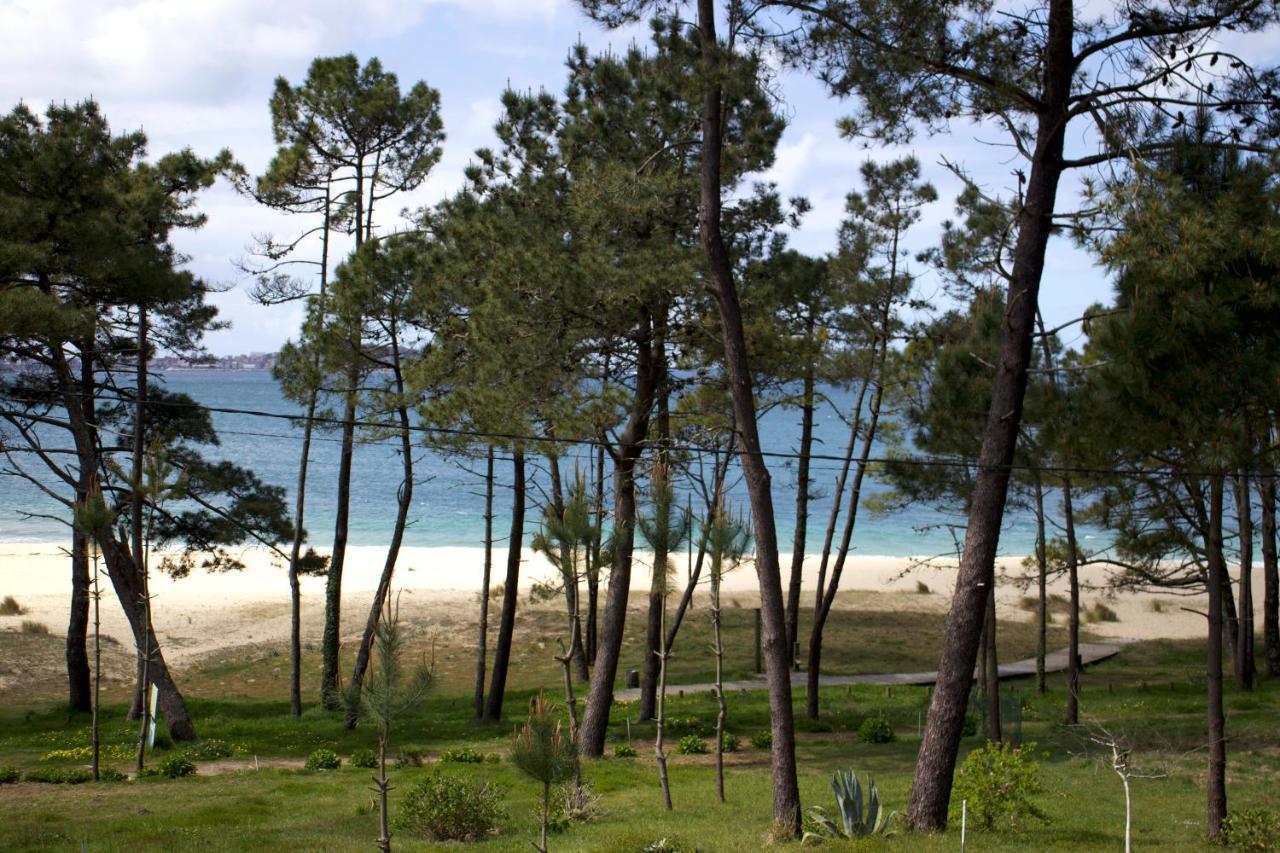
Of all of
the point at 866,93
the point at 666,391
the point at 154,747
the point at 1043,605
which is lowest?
the point at 154,747

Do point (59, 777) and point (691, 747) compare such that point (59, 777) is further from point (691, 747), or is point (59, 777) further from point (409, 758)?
point (691, 747)

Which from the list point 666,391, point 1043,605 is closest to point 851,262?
point 666,391

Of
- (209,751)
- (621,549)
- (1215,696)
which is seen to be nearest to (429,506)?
(209,751)

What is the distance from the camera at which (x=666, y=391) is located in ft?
48.1

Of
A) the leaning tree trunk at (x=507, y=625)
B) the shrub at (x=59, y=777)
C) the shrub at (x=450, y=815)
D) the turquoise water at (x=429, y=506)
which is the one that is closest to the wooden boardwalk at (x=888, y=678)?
the leaning tree trunk at (x=507, y=625)

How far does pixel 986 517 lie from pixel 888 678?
14.5 m

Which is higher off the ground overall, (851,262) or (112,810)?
(851,262)

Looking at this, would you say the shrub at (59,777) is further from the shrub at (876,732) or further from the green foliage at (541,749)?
the shrub at (876,732)

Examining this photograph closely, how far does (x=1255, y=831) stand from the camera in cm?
778

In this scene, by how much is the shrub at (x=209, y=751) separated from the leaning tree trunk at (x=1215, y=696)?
40.8 ft

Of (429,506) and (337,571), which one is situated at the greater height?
(429,506)

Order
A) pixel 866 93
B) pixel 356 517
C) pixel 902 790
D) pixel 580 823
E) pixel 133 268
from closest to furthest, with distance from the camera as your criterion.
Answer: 1. pixel 866 93
2. pixel 580 823
3. pixel 902 790
4. pixel 133 268
5. pixel 356 517

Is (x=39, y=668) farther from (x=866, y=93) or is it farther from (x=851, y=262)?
(x=866, y=93)

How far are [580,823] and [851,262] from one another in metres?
11.0
